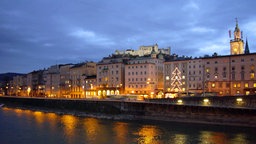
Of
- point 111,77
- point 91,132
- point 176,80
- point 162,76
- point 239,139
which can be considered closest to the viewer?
point 239,139

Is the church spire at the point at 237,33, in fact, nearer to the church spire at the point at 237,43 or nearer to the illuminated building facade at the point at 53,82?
the church spire at the point at 237,43

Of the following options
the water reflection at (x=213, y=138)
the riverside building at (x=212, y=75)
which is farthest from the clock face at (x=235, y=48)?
the water reflection at (x=213, y=138)

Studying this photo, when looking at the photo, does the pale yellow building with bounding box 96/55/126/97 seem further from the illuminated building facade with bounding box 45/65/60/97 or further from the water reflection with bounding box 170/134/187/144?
the water reflection with bounding box 170/134/187/144

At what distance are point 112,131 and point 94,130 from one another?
12.2ft

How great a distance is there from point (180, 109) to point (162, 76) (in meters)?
47.3

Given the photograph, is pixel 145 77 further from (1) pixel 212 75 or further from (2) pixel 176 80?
(1) pixel 212 75

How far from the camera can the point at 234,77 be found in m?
94.1

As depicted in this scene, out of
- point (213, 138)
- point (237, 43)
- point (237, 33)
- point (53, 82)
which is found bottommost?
point (213, 138)

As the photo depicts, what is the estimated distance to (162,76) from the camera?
4715 inches

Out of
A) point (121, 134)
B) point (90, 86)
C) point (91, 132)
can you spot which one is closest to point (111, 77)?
point (90, 86)

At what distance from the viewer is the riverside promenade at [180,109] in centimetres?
6366

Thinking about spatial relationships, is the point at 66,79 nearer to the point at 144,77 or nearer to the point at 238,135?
the point at 144,77

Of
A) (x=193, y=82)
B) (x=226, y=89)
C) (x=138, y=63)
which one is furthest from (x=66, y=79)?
(x=226, y=89)

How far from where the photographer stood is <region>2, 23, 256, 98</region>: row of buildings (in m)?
93.9
